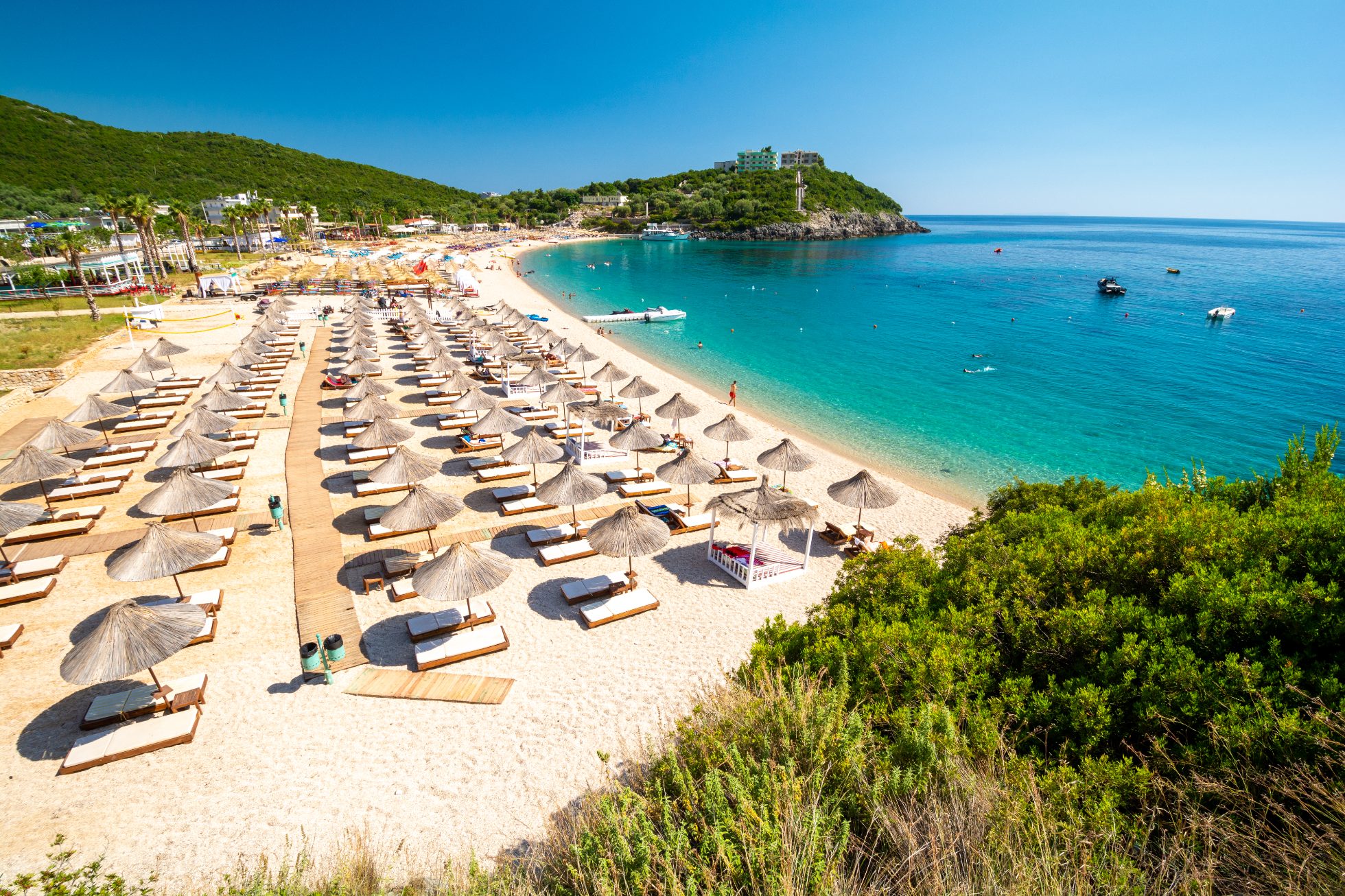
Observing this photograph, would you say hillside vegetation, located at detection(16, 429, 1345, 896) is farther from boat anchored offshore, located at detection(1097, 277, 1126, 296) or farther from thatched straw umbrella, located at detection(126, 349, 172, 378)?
boat anchored offshore, located at detection(1097, 277, 1126, 296)

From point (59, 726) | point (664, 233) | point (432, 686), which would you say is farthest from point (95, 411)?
point (664, 233)

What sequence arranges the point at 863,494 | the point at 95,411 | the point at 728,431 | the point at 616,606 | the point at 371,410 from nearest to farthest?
the point at 616,606 < the point at 863,494 < the point at 95,411 < the point at 728,431 < the point at 371,410

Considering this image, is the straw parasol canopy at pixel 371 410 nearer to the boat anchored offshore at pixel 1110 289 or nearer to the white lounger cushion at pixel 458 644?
the white lounger cushion at pixel 458 644

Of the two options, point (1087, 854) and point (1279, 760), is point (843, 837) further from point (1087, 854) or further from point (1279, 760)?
point (1279, 760)

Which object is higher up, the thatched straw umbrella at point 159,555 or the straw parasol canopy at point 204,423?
the straw parasol canopy at point 204,423

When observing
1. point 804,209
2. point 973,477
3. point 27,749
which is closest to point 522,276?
point 973,477

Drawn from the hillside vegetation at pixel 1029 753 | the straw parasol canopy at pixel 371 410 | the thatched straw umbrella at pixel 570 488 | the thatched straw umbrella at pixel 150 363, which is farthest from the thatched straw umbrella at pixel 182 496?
the thatched straw umbrella at pixel 150 363

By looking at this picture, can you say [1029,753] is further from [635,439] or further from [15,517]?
[15,517]
